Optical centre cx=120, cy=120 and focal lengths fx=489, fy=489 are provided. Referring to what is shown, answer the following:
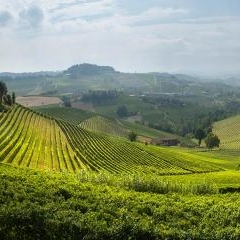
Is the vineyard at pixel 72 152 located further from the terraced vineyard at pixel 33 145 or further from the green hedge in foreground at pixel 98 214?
the green hedge in foreground at pixel 98 214

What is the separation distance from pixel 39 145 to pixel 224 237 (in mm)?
83667

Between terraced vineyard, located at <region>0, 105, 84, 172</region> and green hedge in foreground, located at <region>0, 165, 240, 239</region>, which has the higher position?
green hedge in foreground, located at <region>0, 165, 240, 239</region>

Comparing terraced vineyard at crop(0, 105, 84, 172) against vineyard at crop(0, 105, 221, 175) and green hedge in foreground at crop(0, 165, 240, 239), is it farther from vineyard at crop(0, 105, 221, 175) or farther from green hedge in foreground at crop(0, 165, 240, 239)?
green hedge in foreground at crop(0, 165, 240, 239)

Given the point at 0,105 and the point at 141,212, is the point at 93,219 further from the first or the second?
the point at 0,105

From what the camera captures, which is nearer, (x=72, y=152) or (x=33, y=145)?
(x=33, y=145)

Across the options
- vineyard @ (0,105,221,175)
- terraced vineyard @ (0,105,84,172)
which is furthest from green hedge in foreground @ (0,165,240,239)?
vineyard @ (0,105,221,175)

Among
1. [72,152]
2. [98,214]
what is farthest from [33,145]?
[98,214]

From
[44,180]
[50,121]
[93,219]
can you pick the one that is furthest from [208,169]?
[93,219]

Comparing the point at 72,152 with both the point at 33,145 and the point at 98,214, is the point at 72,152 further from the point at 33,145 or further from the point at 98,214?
the point at 98,214

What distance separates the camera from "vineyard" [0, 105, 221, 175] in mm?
99438

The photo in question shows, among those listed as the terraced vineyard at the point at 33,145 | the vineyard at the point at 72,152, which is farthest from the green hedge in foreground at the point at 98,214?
the vineyard at the point at 72,152

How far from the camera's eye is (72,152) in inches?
4857

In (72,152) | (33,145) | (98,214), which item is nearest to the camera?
(98,214)

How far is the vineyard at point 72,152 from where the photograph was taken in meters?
99.4
